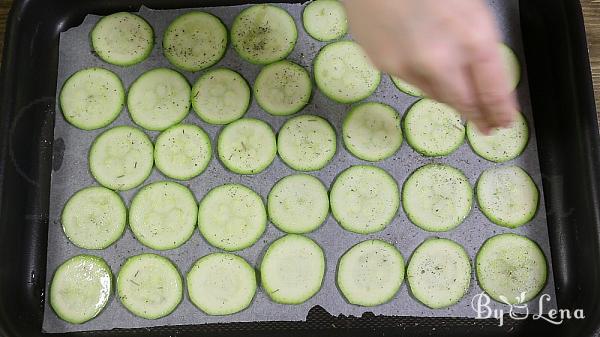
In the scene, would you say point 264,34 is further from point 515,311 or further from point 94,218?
point 515,311

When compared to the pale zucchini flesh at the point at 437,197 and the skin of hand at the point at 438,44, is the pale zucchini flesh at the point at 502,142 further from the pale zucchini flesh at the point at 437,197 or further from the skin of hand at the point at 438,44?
the skin of hand at the point at 438,44

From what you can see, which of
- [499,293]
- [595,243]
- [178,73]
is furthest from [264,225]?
[595,243]

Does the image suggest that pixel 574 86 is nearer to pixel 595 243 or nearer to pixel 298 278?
pixel 595 243

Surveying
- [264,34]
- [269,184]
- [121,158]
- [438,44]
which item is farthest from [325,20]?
[438,44]

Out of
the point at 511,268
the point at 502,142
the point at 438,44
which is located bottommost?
the point at 511,268

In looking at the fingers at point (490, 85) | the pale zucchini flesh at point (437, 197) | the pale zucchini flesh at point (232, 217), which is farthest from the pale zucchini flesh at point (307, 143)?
the fingers at point (490, 85)
